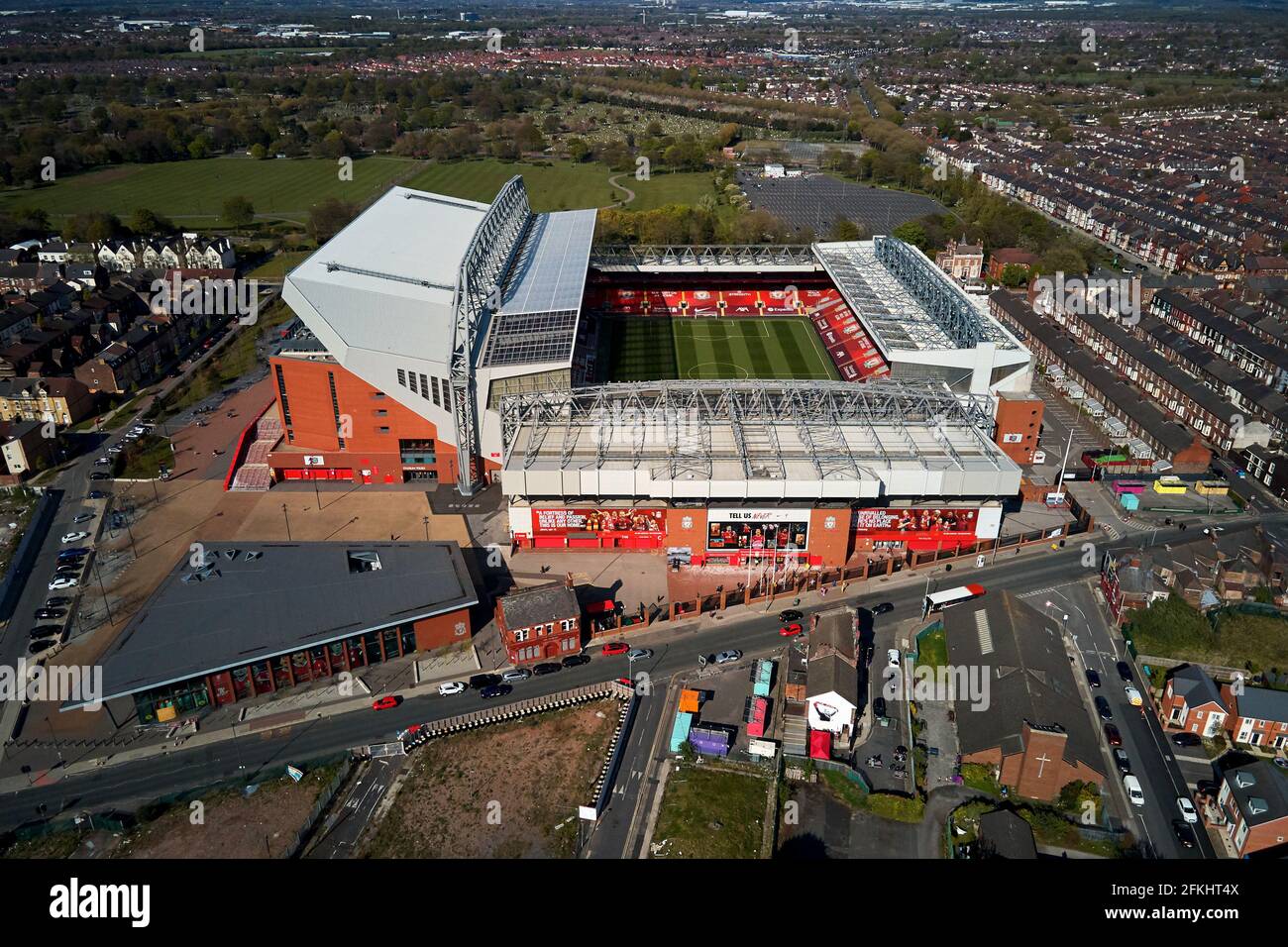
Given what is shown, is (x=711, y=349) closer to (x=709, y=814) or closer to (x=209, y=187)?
(x=709, y=814)

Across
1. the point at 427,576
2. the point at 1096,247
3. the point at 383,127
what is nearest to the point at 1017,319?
the point at 1096,247

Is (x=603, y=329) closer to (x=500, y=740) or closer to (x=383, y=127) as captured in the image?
(x=500, y=740)

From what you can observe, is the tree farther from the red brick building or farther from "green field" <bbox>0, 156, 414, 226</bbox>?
the red brick building

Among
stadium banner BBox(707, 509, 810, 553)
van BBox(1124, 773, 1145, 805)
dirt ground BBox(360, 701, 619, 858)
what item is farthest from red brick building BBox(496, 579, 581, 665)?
van BBox(1124, 773, 1145, 805)

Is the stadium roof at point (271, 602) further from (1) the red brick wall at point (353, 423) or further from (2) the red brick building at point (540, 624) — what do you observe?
(1) the red brick wall at point (353, 423)

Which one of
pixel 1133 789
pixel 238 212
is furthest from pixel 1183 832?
pixel 238 212

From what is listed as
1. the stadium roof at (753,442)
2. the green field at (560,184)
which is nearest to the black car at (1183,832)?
the stadium roof at (753,442)

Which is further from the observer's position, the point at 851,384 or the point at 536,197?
the point at 536,197
